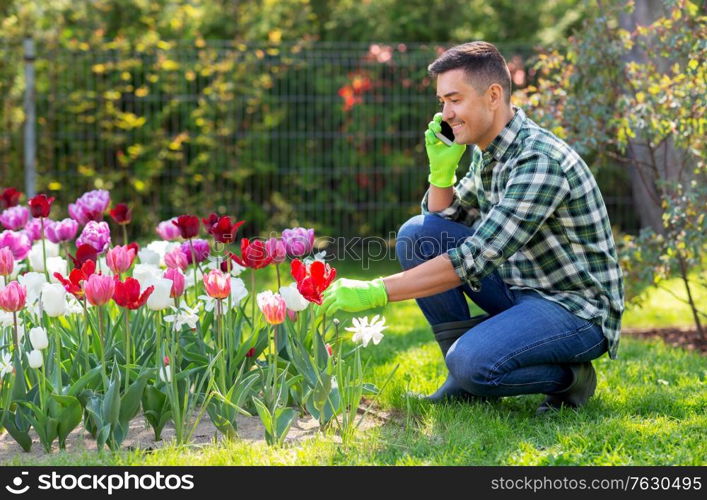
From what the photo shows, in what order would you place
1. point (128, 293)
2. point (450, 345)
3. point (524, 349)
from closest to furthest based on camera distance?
1. point (128, 293)
2. point (524, 349)
3. point (450, 345)

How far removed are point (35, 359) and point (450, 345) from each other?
1.41m

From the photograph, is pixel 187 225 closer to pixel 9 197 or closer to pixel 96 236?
pixel 96 236

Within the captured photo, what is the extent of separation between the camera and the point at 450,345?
3441 millimetres

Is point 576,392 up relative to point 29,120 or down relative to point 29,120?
down

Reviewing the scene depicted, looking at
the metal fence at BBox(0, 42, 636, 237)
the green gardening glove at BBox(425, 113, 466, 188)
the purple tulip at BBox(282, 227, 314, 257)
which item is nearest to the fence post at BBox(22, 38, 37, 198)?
the metal fence at BBox(0, 42, 636, 237)

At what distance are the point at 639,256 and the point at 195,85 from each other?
3.94 metres

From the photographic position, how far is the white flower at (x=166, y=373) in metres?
2.75

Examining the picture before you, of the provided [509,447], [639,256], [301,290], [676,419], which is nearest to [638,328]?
[639,256]

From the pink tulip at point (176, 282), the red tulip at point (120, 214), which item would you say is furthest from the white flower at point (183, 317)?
the red tulip at point (120, 214)

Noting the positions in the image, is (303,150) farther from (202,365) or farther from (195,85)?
(202,365)

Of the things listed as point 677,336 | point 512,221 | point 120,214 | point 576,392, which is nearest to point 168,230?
point 120,214

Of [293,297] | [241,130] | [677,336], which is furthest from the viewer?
[241,130]

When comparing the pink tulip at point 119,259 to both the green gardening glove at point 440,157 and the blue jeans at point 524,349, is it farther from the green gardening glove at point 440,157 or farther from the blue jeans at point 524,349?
the green gardening glove at point 440,157

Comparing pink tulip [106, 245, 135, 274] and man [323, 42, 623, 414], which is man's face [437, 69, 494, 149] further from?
pink tulip [106, 245, 135, 274]
